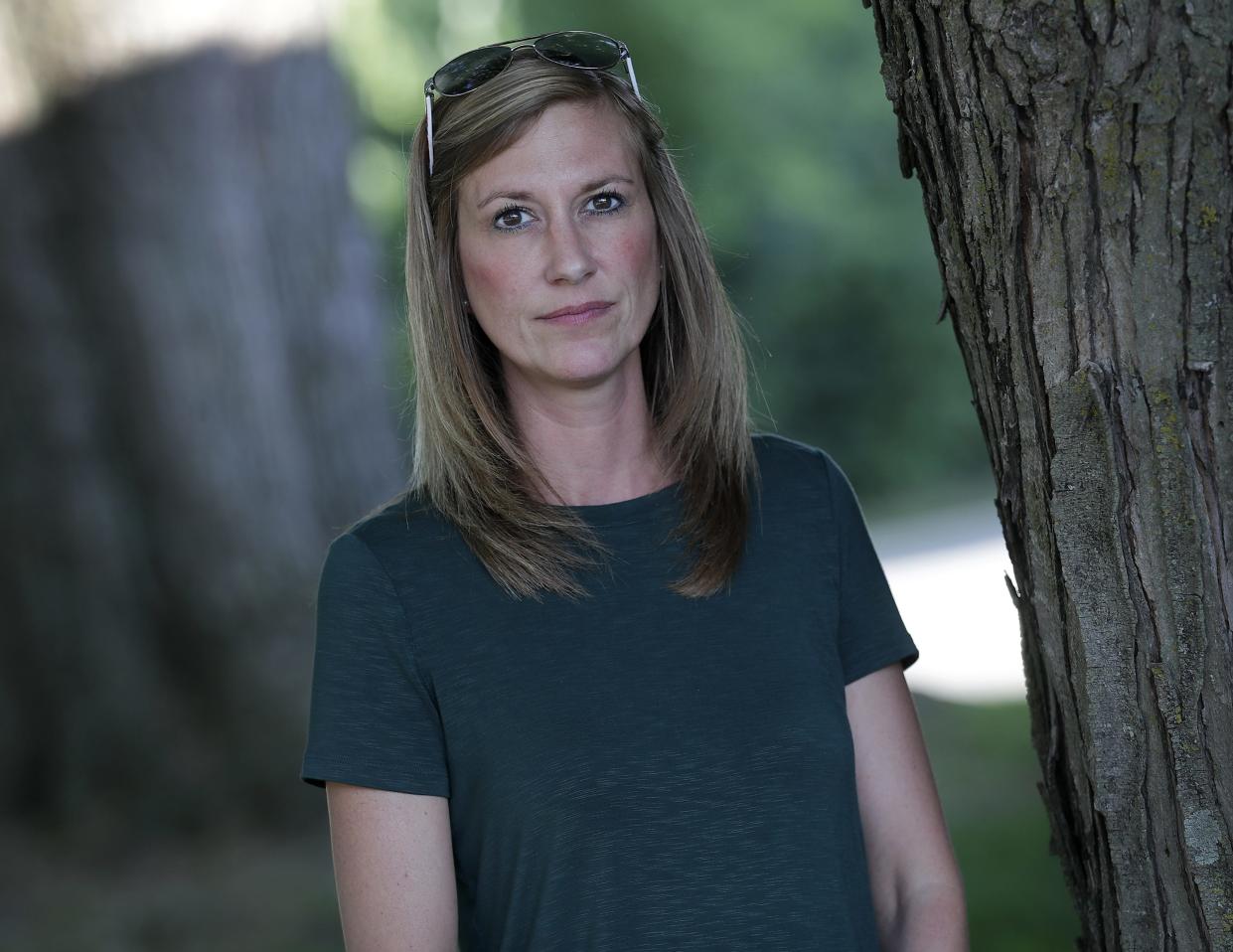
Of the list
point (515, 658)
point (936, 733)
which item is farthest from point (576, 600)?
point (936, 733)

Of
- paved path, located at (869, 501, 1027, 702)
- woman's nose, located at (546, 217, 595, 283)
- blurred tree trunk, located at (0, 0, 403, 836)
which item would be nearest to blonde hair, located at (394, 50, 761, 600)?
woman's nose, located at (546, 217, 595, 283)

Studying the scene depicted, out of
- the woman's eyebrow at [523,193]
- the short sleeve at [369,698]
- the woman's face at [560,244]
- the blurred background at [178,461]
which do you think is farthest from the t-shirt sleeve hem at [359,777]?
the blurred background at [178,461]

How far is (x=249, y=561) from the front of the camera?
556cm

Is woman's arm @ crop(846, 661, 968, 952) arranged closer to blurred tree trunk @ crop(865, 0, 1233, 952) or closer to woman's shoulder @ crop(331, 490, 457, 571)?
blurred tree trunk @ crop(865, 0, 1233, 952)

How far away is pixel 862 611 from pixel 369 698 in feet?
2.36

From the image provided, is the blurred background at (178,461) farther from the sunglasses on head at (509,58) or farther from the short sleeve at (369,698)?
the short sleeve at (369,698)

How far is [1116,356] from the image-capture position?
1758mm

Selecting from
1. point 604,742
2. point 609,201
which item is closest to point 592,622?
point 604,742

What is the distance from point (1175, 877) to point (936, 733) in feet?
16.7

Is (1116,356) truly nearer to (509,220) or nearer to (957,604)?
(509,220)

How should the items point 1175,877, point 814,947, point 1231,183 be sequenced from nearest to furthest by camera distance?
point 1231,183, point 1175,877, point 814,947

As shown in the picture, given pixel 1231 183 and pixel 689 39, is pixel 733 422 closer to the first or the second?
pixel 1231 183

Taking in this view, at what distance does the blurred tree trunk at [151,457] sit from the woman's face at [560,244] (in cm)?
Answer: 361

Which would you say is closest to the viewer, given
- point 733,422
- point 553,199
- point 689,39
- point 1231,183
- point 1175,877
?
point 1231,183
